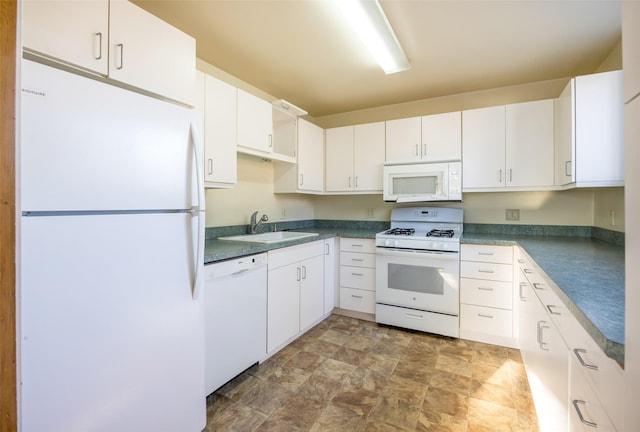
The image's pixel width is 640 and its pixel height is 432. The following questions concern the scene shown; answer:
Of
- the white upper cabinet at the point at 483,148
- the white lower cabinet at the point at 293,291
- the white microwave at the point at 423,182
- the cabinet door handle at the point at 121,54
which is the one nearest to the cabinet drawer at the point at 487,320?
the white microwave at the point at 423,182

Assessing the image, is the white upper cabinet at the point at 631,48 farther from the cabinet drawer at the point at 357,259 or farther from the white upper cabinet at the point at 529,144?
the cabinet drawer at the point at 357,259

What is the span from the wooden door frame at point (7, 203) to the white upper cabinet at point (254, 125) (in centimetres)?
160

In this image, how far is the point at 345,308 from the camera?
3250mm

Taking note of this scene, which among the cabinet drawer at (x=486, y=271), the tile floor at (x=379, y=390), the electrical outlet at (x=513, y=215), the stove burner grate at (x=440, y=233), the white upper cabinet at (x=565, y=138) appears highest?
the white upper cabinet at (x=565, y=138)

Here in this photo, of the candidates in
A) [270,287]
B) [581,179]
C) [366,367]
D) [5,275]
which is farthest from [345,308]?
[5,275]

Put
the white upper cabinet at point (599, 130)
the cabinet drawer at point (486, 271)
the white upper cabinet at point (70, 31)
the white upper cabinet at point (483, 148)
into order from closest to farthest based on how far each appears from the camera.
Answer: the white upper cabinet at point (70, 31) → the white upper cabinet at point (599, 130) → the cabinet drawer at point (486, 271) → the white upper cabinet at point (483, 148)

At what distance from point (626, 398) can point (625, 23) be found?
790mm

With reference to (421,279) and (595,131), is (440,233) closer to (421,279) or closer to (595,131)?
(421,279)

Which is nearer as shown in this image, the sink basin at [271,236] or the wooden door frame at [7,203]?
the wooden door frame at [7,203]

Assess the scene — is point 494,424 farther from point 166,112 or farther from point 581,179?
point 166,112

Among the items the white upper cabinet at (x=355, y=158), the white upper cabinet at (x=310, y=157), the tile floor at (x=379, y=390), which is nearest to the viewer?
the tile floor at (x=379, y=390)

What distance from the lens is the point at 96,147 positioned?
3.62 feet

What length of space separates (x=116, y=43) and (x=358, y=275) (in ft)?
8.85

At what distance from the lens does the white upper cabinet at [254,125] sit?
239 centimetres
